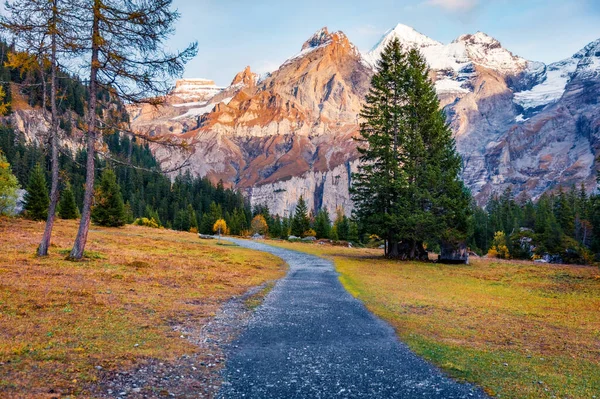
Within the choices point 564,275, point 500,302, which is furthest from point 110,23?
point 564,275

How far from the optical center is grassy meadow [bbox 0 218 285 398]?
270 inches

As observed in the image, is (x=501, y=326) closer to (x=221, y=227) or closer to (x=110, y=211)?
(x=110, y=211)

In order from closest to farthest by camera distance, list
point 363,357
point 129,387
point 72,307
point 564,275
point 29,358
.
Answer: point 129,387
point 29,358
point 363,357
point 72,307
point 564,275

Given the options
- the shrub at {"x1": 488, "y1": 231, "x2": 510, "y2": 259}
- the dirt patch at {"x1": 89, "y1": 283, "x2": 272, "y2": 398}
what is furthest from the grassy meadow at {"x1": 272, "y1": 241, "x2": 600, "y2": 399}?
the shrub at {"x1": 488, "y1": 231, "x2": 510, "y2": 259}

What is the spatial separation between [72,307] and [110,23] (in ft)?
51.2

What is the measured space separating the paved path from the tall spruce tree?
81.6 feet

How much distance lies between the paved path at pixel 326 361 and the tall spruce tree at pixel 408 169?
81.6 ft

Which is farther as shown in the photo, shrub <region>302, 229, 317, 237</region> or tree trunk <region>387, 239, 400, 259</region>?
shrub <region>302, 229, 317, 237</region>

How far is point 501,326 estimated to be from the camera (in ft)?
42.3

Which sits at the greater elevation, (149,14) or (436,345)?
(149,14)

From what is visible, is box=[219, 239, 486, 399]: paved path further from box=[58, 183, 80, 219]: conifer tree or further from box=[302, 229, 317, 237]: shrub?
box=[302, 229, 317, 237]: shrub

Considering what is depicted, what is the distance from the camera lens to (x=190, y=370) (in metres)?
7.70

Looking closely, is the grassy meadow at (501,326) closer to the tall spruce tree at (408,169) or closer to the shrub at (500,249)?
the tall spruce tree at (408,169)

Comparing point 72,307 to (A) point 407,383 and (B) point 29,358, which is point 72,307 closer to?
(B) point 29,358
